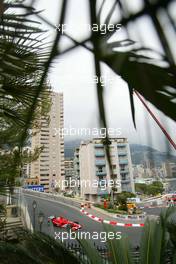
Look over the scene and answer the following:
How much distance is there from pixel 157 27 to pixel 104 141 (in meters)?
0.06

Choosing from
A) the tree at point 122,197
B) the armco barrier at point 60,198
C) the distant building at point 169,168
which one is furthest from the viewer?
the armco barrier at point 60,198

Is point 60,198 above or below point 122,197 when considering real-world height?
below

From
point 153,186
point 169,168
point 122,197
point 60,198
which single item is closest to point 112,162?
point 169,168

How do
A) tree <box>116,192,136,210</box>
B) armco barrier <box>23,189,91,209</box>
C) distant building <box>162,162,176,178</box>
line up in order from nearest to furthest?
1. distant building <box>162,162,176,178</box>
2. tree <box>116,192,136,210</box>
3. armco barrier <box>23,189,91,209</box>

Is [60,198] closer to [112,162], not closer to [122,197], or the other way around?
[122,197]

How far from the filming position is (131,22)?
104mm

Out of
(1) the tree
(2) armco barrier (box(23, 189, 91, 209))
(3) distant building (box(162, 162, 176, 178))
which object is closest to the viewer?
(3) distant building (box(162, 162, 176, 178))

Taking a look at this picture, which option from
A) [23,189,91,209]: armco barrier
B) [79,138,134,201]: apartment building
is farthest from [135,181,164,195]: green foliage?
[23,189,91,209]: armco barrier

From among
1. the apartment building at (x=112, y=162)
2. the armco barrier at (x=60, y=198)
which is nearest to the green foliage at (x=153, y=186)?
the apartment building at (x=112, y=162)

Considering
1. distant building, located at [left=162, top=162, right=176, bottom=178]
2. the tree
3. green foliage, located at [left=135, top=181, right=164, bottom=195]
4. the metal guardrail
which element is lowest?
the metal guardrail

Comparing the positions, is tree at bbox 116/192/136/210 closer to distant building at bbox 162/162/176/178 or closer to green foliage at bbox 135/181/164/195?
green foliage at bbox 135/181/164/195

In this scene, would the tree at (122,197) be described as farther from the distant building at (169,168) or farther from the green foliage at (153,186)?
the distant building at (169,168)

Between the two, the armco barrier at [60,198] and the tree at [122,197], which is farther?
the armco barrier at [60,198]

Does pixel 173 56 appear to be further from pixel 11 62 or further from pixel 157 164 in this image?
pixel 11 62
